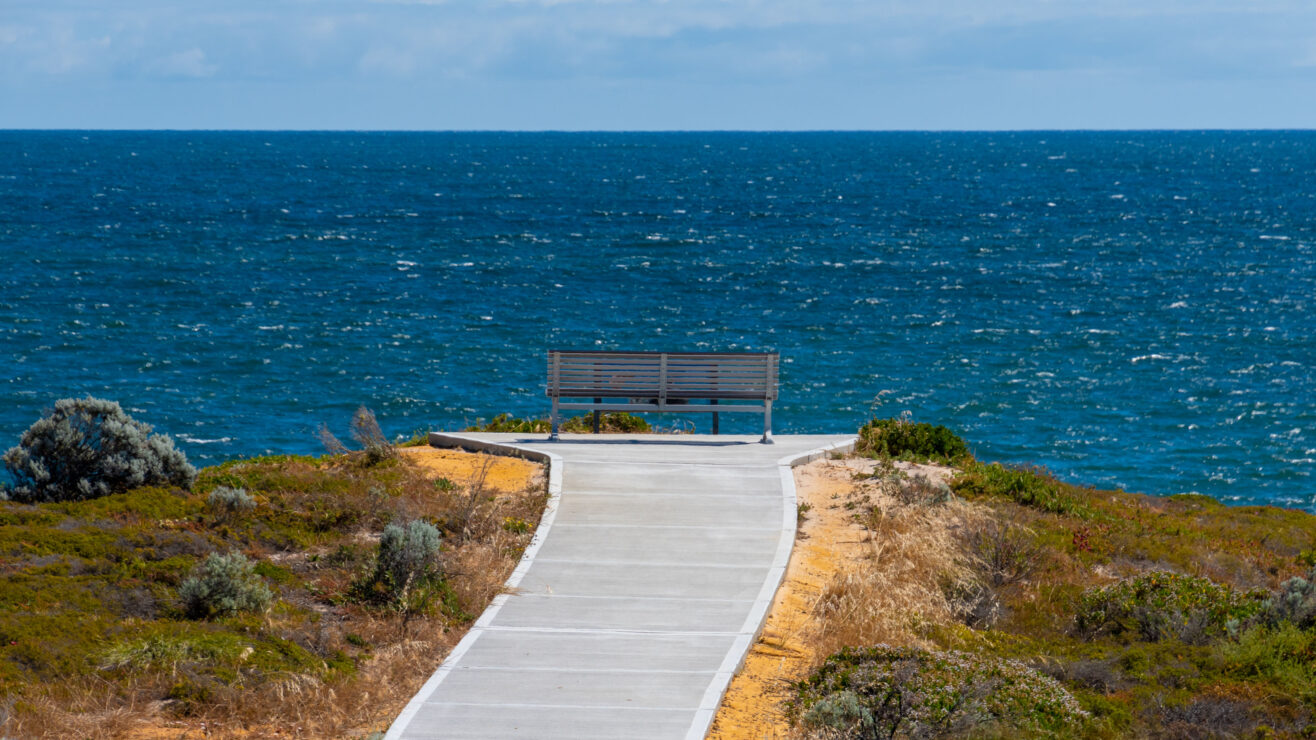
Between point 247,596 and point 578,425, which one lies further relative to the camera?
point 578,425

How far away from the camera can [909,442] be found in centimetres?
1738

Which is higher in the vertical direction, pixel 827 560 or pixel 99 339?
pixel 827 560

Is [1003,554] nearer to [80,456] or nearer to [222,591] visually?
[222,591]

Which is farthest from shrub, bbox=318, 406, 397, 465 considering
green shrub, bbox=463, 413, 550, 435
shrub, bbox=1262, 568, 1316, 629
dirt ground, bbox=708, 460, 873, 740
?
shrub, bbox=1262, 568, 1316, 629

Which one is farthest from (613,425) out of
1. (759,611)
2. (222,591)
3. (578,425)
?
(222,591)

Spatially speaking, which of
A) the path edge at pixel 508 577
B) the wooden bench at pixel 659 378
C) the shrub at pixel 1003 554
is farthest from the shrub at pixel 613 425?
the shrub at pixel 1003 554

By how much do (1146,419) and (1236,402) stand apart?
3.63 m

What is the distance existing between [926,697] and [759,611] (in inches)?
93.1

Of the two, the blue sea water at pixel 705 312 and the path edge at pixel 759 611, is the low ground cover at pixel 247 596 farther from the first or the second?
the blue sea water at pixel 705 312

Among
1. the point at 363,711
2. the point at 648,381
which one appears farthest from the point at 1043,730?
the point at 648,381

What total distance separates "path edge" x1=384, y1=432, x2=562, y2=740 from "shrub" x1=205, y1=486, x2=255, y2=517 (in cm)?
289

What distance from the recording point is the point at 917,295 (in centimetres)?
5153

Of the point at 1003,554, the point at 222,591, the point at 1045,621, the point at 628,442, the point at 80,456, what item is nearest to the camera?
the point at 222,591

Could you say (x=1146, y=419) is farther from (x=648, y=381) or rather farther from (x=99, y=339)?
(x=99, y=339)
